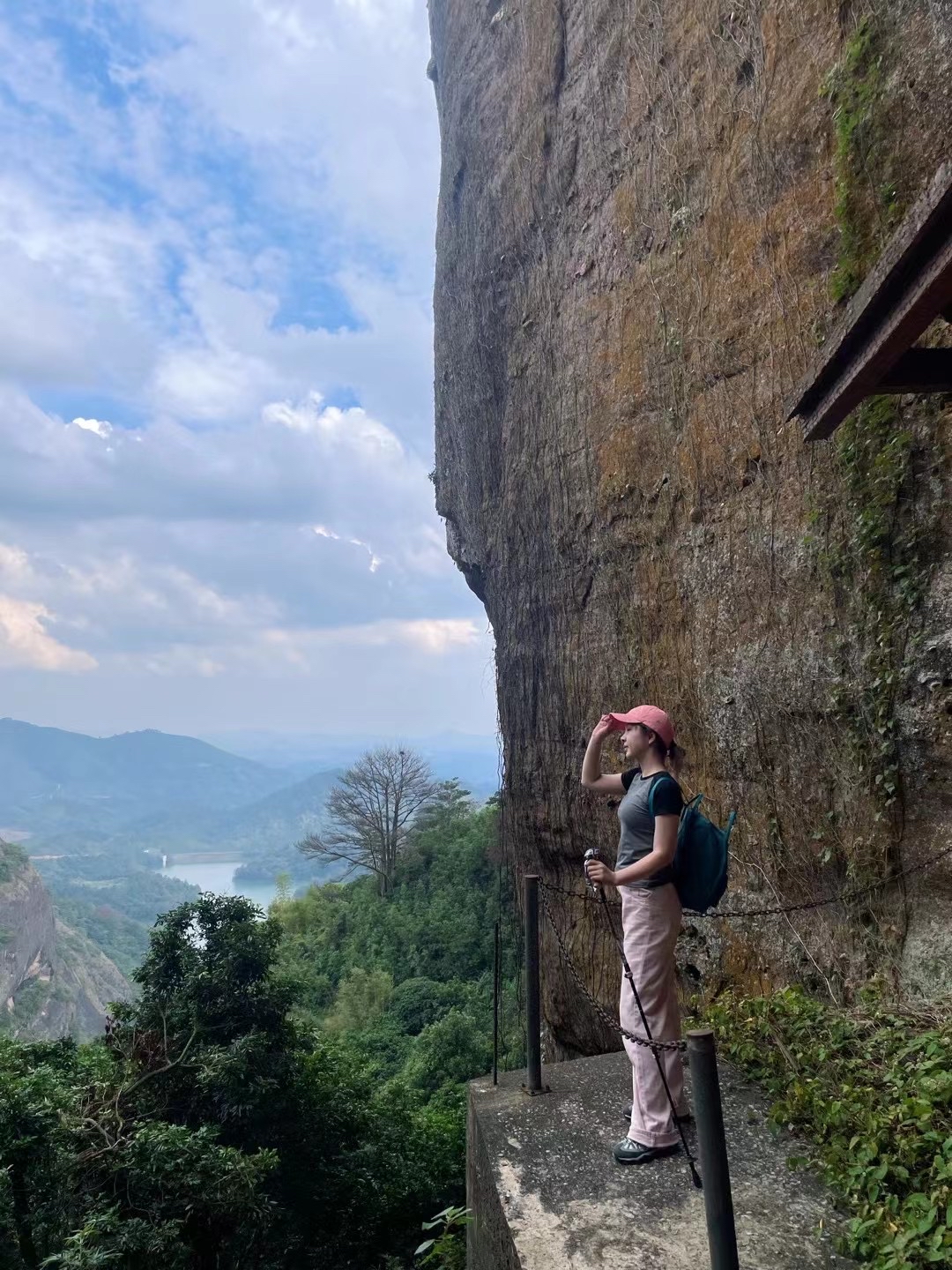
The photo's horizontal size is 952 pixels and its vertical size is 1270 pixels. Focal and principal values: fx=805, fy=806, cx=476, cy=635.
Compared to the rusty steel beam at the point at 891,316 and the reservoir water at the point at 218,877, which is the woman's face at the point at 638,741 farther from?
the reservoir water at the point at 218,877

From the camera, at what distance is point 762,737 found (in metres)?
5.02

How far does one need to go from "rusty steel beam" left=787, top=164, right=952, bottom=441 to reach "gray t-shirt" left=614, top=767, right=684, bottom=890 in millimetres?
1598

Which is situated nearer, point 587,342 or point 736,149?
point 736,149

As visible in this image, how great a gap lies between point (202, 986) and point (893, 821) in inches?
378

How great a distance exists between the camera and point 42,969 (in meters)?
62.4

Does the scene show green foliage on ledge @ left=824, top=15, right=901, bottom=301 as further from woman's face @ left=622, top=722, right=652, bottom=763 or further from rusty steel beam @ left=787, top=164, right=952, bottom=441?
woman's face @ left=622, top=722, right=652, bottom=763

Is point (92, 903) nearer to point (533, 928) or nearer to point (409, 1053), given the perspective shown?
point (409, 1053)

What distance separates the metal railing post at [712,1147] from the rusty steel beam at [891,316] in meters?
2.23

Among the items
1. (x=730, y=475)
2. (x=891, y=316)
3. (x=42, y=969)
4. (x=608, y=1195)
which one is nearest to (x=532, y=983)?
(x=608, y=1195)

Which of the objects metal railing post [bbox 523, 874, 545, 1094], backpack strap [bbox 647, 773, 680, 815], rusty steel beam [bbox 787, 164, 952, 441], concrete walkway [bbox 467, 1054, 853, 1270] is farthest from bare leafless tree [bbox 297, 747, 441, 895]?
rusty steel beam [bbox 787, 164, 952, 441]

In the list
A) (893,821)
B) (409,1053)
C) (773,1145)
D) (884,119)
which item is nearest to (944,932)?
(893,821)

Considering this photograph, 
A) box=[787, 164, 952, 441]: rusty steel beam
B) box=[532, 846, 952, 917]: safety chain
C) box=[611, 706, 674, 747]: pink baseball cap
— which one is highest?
box=[787, 164, 952, 441]: rusty steel beam

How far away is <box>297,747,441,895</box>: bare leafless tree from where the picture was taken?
33.8 meters

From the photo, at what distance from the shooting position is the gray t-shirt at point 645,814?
3.06 m
